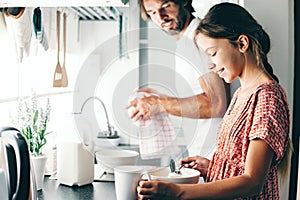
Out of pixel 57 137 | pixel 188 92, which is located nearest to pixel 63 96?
pixel 57 137

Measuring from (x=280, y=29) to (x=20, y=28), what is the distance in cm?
99

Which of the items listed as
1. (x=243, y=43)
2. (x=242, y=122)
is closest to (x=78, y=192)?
(x=242, y=122)

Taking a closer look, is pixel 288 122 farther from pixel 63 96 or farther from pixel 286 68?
pixel 63 96

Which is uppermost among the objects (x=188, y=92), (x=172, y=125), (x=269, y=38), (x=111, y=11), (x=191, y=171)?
(x=111, y=11)

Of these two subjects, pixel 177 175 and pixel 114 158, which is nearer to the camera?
pixel 177 175

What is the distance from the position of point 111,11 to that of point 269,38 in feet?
1.95

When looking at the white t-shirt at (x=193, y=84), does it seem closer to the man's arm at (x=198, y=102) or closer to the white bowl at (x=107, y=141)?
the man's arm at (x=198, y=102)

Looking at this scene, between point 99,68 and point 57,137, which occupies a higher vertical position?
point 99,68

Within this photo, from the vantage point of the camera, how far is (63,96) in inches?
76.4

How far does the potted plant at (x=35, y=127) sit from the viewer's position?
188 centimetres

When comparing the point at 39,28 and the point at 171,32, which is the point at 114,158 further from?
the point at 39,28

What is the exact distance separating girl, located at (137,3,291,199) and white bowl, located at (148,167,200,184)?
28mm

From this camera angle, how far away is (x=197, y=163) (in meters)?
1.78

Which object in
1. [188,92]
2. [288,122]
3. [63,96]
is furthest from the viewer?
[63,96]
